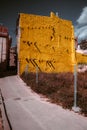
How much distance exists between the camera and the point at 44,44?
2306cm

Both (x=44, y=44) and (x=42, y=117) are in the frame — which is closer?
(x=42, y=117)

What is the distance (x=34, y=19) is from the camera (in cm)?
2252

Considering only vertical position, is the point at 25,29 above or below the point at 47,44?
above

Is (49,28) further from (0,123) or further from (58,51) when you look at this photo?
(0,123)

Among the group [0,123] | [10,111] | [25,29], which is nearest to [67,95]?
[10,111]

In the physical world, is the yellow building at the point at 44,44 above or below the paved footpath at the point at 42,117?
above

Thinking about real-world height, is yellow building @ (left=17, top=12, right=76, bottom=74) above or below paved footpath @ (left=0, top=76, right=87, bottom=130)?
above

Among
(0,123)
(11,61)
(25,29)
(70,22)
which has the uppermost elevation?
(70,22)

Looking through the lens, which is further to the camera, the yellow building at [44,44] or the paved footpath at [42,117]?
the yellow building at [44,44]

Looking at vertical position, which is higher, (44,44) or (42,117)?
(44,44)

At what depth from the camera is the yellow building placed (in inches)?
858

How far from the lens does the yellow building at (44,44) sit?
21.8 m

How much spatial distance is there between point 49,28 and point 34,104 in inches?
602

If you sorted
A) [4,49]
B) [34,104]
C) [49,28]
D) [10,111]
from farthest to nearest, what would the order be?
[4,49], [49,28], [34,104], [10,111]
